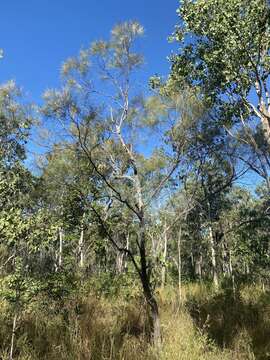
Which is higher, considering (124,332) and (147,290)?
(147,290)

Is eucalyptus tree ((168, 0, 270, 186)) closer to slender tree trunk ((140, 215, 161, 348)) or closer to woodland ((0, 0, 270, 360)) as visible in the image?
woodland ((0, 0, 270, 360))

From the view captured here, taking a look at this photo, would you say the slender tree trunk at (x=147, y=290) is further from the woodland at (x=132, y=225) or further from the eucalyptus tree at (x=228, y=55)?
the eucalyptus tree at (x=228, y=55)

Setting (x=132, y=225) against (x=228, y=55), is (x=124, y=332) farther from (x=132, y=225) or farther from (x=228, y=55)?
(x=228, y=55)

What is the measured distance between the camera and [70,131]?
662 cm

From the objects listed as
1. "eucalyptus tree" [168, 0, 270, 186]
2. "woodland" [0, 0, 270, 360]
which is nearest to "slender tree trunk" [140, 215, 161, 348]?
"woodland" [0, 0, 270, 360]

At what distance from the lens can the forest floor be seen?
207 inches

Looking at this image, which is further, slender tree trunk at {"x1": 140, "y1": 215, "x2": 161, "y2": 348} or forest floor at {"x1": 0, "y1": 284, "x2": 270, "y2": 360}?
slender tree trunk at {"x1": 140, "y1": 215, "x2": 161, "y2": 348}

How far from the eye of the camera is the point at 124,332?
6656mm

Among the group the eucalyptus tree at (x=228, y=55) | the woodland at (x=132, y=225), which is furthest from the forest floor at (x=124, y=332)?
the eucalyptus tree at (x=228, y=55)

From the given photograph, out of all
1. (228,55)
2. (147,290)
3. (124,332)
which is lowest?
(124,332)

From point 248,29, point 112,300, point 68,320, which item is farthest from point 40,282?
point 248,29

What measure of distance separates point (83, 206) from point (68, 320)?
6.87 feet

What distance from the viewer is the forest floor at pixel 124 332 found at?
526 centimetres

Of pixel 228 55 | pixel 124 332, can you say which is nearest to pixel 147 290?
pixel 124 332
